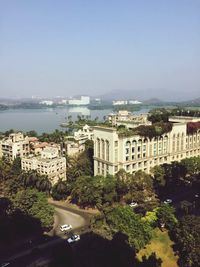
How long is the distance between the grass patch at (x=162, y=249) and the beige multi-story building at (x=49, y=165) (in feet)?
35.4

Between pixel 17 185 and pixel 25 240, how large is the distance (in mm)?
6591

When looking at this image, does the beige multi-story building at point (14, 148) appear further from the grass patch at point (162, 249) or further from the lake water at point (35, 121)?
the lake water at point (35, 121)

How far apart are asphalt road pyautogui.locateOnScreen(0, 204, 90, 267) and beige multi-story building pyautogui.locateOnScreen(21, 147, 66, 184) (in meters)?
3.61

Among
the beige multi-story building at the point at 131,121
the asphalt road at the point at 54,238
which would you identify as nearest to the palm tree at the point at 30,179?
the asphalt road at the point at 54,238

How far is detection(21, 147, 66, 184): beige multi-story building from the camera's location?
81.0ft

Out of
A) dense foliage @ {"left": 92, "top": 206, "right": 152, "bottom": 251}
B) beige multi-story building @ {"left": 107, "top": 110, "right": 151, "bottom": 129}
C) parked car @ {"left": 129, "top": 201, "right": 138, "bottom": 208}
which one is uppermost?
beige multi-story building @ {"left": 107, "top": 110, "right": 151, "bottom": 129}

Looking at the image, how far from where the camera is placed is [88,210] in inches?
817

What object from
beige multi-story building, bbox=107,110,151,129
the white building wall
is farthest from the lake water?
the white building wall

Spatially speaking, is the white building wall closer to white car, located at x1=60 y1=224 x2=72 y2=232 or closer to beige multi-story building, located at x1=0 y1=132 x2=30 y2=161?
white car, located at x1=60 y1=224 x2=72 y2=232

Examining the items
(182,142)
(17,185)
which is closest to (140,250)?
(17,185)

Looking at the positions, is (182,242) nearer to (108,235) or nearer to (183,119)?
(108,235)

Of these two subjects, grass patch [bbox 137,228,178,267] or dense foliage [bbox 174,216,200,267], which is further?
grass patch [bbox 137,228,178,267]

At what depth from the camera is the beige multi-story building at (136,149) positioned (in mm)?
23188

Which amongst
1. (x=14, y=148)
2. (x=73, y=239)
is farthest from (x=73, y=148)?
(x=73, y=239)
